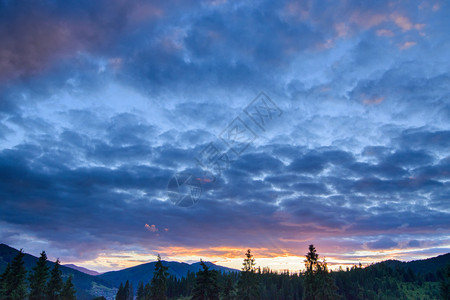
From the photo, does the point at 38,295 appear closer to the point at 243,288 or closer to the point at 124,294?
the point at 243,288

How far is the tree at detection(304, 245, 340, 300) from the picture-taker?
184ft

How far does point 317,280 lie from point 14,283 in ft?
190

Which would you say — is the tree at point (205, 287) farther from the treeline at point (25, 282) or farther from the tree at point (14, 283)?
the tree at point (14, 283)

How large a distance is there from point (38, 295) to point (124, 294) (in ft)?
325

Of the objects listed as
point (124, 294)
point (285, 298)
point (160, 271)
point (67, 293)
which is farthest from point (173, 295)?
point (160, 271)

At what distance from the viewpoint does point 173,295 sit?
193000mm

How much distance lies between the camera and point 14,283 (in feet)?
195

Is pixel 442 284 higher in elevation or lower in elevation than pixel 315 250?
lower

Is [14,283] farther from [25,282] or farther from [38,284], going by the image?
[38,284]

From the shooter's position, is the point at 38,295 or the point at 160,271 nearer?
the point at 160,271

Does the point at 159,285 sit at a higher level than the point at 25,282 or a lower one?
higher

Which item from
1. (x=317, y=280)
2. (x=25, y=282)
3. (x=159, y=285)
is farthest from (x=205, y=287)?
(x=25, y=282)

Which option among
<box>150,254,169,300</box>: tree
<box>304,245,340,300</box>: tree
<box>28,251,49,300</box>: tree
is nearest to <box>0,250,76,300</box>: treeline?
<box>28,251,49,300</box>: tree

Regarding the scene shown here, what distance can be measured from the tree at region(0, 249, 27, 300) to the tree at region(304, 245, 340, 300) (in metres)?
55.3
